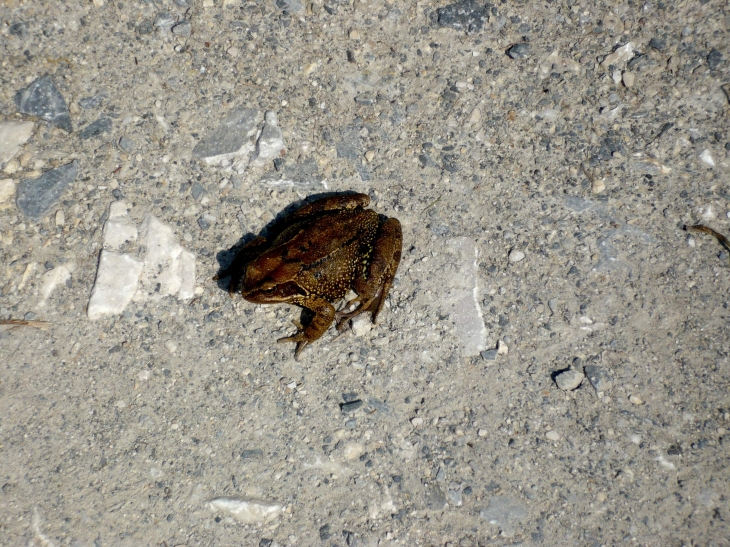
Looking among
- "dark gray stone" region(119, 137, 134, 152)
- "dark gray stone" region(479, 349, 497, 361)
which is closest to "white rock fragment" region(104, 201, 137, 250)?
"dark gray stone" region(119, 137, 134, 152)

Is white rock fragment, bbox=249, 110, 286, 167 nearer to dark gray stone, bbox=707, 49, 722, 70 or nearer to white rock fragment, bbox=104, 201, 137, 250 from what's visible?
white rock fragment, bbox=104, 201, 137, 250

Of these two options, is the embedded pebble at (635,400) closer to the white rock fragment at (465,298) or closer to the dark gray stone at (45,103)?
the white rock fragment at (465,298)

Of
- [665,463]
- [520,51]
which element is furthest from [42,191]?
[665,463]

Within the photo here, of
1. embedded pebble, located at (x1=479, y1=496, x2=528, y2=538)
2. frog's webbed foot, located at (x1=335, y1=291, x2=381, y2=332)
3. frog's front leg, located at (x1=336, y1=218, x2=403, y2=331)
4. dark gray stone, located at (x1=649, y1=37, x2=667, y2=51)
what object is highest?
dark gray stone, located at (x1=649, y1=37, x2=667, y2=51)

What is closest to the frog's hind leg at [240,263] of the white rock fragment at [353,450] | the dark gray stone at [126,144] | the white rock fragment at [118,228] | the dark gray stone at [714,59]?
the white rock fragment at [118,228]

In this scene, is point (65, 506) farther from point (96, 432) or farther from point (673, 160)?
point (673, 160)

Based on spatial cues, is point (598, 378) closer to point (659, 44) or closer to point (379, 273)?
point (379, 273)
